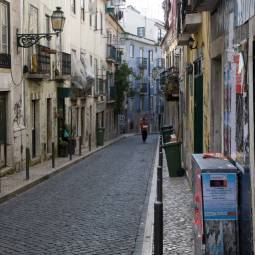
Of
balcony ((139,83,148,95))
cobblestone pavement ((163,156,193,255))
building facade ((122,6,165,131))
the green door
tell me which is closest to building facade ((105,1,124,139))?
building facade ((122,6,165,131))

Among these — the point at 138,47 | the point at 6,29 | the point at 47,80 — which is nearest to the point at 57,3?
the point at 47,80

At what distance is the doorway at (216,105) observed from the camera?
30.2 ft

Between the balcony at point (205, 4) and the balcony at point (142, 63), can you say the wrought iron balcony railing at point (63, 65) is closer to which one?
the balcony at point (205, 4)

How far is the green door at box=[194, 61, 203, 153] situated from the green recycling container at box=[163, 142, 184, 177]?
2841 mm

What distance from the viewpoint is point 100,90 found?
128 ft

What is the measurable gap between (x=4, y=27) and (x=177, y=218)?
32.0 feet

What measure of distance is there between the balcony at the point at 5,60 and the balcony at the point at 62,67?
651 cm

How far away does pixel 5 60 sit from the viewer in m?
17.3

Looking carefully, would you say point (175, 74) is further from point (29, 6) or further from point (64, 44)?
point (29, 6)

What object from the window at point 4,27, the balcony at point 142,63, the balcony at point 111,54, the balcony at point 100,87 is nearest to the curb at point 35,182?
the window at point 4,27

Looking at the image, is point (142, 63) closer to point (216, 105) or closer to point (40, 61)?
point (40, 61)

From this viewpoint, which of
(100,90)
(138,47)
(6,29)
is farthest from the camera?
(138,47)

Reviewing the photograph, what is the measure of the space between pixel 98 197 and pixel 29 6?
937 cm

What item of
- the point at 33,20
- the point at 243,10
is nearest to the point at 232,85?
the point at 243,10
